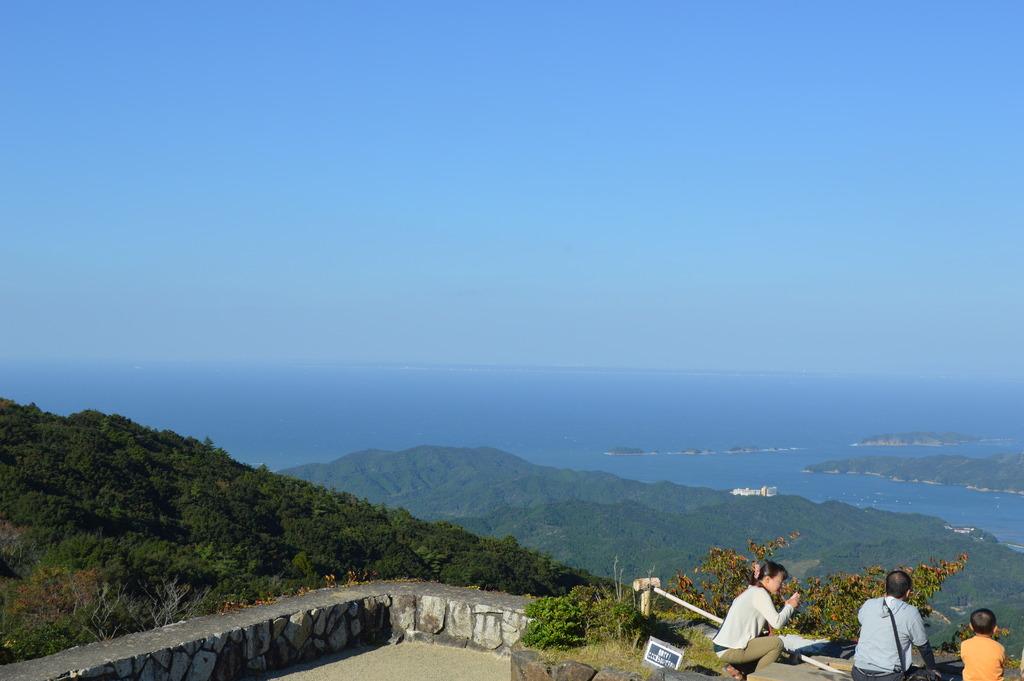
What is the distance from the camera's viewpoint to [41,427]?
25984mm

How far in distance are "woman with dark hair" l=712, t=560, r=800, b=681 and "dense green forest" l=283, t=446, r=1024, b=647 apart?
6455 centimetres

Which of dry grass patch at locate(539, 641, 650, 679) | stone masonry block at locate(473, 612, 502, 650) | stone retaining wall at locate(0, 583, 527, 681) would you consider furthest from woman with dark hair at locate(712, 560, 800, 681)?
stone masonry block at locate(473, 612, 502, 650)

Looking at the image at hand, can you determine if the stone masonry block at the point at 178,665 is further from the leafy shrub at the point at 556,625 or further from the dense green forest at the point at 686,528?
the dense green forest at the point at 686,528

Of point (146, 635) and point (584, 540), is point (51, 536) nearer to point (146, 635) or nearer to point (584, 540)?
point (146, 635)

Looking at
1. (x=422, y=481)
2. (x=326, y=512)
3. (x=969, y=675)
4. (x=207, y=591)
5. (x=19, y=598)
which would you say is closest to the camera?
(x=969, y=675)

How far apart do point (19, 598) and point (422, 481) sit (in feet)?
616

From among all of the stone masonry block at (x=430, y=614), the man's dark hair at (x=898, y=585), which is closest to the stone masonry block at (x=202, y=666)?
the stone masonry block at (x=430, y=614)

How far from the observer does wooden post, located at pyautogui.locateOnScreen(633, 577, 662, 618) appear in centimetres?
984

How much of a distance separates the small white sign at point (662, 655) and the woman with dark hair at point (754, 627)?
0.42m

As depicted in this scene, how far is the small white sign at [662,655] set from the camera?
8.03 metres

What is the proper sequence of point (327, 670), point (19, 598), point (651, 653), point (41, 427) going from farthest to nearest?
1. point (41, 427)
2. point (19, 598)
3. point (327, 670)
4. point (651, 653)

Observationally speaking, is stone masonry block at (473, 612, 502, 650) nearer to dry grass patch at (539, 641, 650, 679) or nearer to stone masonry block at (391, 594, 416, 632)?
stone masonry block at (391, 594, 416, 632)

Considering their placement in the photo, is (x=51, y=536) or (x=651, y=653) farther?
(x=51, y=536)

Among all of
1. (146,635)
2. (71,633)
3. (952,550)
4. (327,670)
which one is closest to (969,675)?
(327,670)
